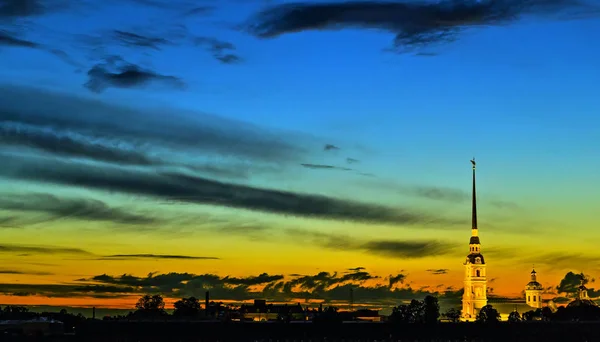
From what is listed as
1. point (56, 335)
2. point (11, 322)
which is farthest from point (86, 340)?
point (11, 322)

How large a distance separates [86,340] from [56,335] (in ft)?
21.0

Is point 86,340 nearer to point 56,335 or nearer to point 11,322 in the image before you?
point 56,335

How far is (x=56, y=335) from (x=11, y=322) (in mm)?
12889

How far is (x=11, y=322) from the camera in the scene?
19938 centimetres

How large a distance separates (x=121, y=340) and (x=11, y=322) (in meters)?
19.7

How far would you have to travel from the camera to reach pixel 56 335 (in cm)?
19100

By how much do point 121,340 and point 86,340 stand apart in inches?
471

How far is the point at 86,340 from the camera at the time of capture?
18800cm
